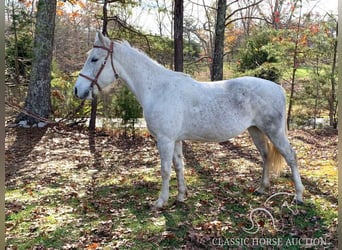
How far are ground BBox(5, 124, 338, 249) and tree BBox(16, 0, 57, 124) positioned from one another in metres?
1.38

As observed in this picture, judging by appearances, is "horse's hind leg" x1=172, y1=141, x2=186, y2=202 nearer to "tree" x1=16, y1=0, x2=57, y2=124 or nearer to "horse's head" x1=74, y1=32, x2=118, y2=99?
"horse's head" x1=74, y1=32, x2=118, y2=99

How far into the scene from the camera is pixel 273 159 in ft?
13.2

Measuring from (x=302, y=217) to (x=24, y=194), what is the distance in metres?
3.42

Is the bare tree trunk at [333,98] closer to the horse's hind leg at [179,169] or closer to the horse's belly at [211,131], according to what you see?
the horse's belly at [211,131]

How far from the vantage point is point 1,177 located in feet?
3.10

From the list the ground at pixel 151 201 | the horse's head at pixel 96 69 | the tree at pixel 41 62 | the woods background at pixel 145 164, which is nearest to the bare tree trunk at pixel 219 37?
the woods background at pixel 145 164

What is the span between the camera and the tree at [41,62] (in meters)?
7.75

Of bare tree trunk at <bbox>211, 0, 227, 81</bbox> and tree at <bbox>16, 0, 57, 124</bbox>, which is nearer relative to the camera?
bare tree trunk at <bbox>211, 0, 227, 81</bbox>

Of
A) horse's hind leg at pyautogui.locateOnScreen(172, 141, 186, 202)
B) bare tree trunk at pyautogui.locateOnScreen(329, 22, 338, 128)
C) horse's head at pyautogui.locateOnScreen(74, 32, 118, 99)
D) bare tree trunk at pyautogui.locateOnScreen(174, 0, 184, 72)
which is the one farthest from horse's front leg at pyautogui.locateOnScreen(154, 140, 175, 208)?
bare tree trunk at pyautogui.locateOnScreen(329, 22, 338, 128)

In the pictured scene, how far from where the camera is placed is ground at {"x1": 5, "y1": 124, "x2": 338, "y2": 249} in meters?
2.98

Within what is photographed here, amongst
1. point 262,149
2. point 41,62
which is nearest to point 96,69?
Answer: point 262,149

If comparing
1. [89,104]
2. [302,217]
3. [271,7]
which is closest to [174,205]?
[302,217]

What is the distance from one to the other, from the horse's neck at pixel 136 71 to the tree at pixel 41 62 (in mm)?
4899

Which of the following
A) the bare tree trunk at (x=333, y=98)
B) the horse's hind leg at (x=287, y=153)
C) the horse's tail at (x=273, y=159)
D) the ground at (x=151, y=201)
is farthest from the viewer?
the bare tree trunk at (x=333, y=98)
